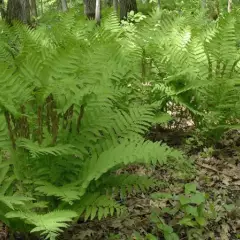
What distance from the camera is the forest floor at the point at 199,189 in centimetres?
254

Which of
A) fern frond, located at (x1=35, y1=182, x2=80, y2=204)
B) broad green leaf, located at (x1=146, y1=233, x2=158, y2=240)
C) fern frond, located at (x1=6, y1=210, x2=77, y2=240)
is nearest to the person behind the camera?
fern frond, located at (x1=6, y1=210, x2=77, y2=240)

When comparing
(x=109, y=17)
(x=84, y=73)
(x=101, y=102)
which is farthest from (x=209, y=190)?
(x=109, y=17)

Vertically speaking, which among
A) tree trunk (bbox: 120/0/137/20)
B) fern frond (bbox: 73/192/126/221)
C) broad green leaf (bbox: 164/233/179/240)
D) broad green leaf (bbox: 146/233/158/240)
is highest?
tree trunk (bbox: 120/0/137/20)

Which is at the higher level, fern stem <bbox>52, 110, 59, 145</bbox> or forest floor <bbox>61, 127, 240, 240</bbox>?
fern stem <bbox>52, 110, 59, 145</bbox>

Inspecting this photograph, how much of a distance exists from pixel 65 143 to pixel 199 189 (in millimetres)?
1189

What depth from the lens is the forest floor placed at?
2545 mm

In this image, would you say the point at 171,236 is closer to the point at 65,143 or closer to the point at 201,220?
the point at 201,220

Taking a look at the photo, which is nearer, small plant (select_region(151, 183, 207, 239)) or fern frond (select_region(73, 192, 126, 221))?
fern frond (select_region(73, 192, 126, 221))

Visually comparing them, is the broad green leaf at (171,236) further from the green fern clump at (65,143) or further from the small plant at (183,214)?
the green fern clump at (65,143)

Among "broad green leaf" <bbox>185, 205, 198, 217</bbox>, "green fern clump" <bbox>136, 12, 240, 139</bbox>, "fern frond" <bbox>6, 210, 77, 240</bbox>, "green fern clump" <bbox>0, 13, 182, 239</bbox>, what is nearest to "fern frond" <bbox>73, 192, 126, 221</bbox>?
"green fern clump" <bbox>0, 13, 182, 239</bbox>

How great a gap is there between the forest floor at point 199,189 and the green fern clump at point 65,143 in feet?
0.66

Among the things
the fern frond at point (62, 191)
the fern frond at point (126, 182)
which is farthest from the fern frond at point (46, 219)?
the fern frond at point (126, 182)

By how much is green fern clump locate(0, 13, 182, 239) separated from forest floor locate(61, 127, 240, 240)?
0.20 m

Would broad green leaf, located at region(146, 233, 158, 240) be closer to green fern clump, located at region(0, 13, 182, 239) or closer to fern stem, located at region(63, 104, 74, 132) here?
green fern clump, located at region(0, 13, 182, 239)
